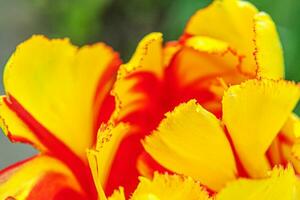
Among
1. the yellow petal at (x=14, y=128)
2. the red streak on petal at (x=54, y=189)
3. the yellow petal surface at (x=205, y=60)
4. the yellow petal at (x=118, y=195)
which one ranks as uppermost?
the yellow petal at (x=14, y=128)

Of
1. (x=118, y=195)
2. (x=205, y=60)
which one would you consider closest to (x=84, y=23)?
(x=205, y=60)

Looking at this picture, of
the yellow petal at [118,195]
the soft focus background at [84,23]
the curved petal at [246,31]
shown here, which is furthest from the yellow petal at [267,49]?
the soft focus background at [84,23]

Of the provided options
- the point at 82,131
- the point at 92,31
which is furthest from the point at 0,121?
the point at 92,31

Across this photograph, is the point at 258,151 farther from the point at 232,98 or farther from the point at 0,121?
the point at 0,121

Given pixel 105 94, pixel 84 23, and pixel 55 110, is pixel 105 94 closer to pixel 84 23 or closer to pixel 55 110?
pixel 55 110

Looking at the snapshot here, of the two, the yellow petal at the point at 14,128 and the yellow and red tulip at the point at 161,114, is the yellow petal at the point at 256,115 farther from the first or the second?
the yellow petal at the point at 14,128

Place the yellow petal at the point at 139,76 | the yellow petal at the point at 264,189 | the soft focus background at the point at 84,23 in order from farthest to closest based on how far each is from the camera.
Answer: the soft focus background at the point at 84,23
the yellow petal at the point at 139,76
the yellow petal at the point at 264,189

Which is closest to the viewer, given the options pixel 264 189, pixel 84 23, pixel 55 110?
A: pixel 264 189
